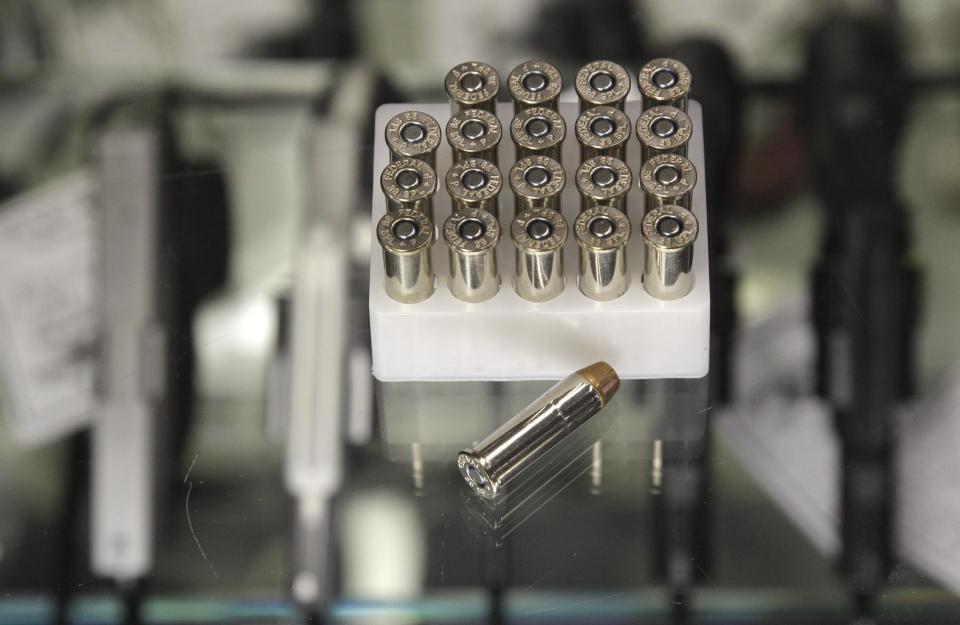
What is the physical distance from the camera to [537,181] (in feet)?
2.48

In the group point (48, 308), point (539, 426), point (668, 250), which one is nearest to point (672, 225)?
point (668, 250)

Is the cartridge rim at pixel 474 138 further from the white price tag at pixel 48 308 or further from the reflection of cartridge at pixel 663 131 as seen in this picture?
the white price tag at pixel 48 308

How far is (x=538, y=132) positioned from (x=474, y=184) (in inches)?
1.9

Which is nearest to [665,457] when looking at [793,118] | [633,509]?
[633,509]

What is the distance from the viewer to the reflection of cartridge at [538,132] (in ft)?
2.54

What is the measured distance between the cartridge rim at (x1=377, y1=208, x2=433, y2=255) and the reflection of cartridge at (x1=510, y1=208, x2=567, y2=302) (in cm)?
4

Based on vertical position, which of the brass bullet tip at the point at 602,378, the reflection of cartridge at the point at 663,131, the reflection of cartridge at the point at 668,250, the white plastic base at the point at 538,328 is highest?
the reflection of cartridge at the point at 663,131

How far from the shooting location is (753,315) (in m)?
0.84

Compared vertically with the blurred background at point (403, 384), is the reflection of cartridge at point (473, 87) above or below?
above

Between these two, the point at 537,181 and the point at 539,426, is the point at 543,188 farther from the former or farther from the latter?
the point at 539,426

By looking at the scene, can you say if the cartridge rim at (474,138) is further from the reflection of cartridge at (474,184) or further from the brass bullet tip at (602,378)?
the brass bullet tip at (602,378)

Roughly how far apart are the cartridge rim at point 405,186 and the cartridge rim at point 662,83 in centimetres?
12

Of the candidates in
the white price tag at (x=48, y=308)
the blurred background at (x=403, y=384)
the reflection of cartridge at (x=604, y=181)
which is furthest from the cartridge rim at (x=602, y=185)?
the white price tag at (x=48, y=308)

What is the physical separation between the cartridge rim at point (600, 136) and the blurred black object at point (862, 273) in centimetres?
16
